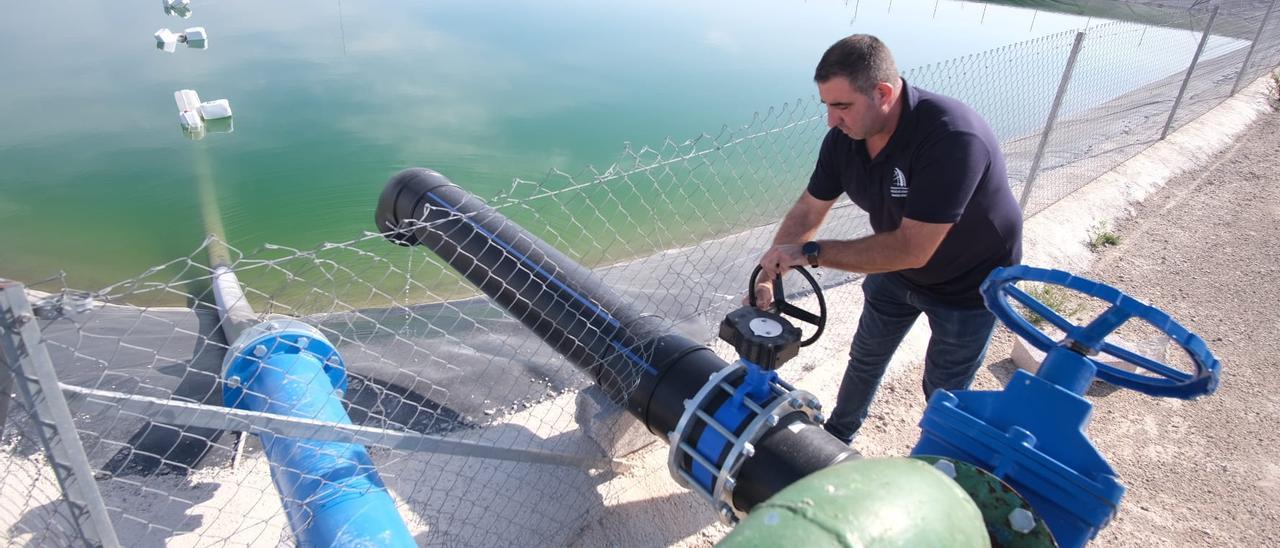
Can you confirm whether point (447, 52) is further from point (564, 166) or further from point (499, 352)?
point (499, 352)

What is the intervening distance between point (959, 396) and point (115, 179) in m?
7.96

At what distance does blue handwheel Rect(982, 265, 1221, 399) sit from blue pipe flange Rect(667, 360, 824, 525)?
0.68 meters

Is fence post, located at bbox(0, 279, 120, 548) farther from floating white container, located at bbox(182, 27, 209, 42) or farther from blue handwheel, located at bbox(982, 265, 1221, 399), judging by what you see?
floating white container, located at bbox(182, 27, 209, 42)

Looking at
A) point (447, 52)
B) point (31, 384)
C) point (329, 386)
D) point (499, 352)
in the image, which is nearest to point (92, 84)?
point (447, 52)

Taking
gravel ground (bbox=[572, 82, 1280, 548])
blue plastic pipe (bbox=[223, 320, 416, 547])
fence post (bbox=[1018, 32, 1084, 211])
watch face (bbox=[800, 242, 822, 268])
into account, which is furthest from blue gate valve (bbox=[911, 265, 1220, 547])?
fence post (bbox=[1018, 32, 1084, 211])

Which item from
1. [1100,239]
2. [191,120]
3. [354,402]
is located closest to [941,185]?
[354,402]

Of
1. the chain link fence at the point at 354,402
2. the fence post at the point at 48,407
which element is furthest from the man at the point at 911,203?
the fence post at the point at 48,407

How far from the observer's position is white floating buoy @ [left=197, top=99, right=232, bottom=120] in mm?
8273

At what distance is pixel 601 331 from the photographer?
8.61ft

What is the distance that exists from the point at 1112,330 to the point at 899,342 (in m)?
1.65

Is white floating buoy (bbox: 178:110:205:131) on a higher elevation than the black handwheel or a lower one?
lower

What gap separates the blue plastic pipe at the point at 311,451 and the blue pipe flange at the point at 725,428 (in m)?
0.80

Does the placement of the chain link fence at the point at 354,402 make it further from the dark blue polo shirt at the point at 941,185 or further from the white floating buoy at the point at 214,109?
the white floating buoy at the point at 214,109

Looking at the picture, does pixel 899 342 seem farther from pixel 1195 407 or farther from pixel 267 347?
pixel 267 347
